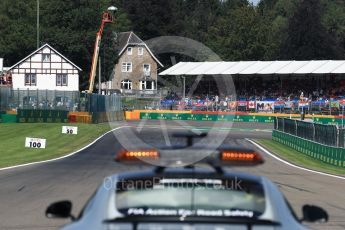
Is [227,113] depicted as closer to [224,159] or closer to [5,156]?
[5,156]

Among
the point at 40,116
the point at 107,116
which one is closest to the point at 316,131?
the point at 40,116

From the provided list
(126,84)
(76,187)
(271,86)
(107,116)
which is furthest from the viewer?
(126,84)

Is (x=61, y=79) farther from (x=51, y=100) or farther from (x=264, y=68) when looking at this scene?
(x=51, y=100)

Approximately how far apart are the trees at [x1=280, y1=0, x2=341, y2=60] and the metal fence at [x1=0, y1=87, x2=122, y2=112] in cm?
5977

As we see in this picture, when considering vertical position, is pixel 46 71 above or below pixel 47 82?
above

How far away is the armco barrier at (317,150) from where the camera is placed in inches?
1254

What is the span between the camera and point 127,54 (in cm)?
13538

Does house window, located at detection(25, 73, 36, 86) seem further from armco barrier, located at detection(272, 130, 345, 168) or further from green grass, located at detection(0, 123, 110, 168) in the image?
armco barrier, located at detection(272, 130, 345, 168)

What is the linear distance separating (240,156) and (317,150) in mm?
30272

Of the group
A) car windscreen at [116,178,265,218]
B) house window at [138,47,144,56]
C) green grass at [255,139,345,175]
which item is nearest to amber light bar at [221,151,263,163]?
car windscreen at [116,178,265,218]

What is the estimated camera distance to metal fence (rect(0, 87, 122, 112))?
63906mm

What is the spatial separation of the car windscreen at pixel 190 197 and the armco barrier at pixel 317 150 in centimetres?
2614

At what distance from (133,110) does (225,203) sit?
72.5m

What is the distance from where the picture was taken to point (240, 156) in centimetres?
581
